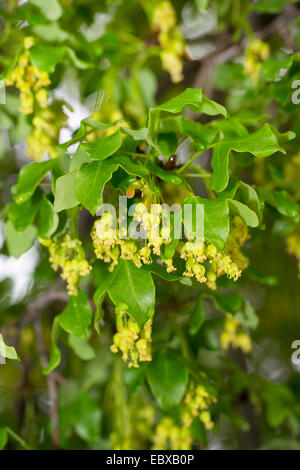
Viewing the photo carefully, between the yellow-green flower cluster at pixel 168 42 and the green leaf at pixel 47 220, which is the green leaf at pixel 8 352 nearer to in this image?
the green leaf at pixel 47 220

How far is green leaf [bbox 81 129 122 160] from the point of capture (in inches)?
18.4

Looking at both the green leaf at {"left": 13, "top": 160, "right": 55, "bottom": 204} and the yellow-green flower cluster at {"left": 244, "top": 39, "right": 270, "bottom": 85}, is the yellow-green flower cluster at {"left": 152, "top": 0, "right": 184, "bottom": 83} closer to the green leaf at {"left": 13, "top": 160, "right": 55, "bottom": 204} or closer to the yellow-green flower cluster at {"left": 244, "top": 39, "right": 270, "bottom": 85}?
the yellow-green flower cluster at {"left": 244, "top": 39, "right": 270, "bottom": 85}

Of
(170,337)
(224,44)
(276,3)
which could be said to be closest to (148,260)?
(170,337)

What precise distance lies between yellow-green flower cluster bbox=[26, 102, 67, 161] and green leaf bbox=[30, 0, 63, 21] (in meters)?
0.12

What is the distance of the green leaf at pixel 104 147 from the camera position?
0.47 meters

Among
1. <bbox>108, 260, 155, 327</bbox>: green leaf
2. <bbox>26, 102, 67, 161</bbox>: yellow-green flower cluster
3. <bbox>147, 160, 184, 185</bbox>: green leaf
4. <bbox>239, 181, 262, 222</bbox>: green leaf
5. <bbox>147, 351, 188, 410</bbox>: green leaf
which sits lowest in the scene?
<bbox>147, 351, 188, 410</bbox>: green leaf

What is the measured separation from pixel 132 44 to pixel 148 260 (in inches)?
21.6

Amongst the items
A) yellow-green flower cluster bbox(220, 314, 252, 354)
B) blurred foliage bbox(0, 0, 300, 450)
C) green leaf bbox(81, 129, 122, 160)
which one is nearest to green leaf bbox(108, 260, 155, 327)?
blurred foliage bbox(0, 0, 300, 450)

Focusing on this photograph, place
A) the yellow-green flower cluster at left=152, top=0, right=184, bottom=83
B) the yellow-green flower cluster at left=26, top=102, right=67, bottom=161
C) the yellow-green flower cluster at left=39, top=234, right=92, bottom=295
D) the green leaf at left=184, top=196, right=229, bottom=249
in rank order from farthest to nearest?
the yellow-green flower cluster at left=152, top=0, right=184, bottom=83 → the yellow-green flower cluster at left=26, top=102, right=67, bottom=161 → the yellow-green flower cluster at left=39, top=234, right=92, bottom=295 → the green leaf at left=184, top=196, right=229, bottom=249

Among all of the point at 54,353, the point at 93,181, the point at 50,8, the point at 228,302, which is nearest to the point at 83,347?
the point at 54,353

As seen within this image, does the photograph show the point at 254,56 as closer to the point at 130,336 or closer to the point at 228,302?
the point at 228,302

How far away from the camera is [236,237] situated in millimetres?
521

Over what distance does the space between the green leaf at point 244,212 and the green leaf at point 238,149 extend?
18mm
